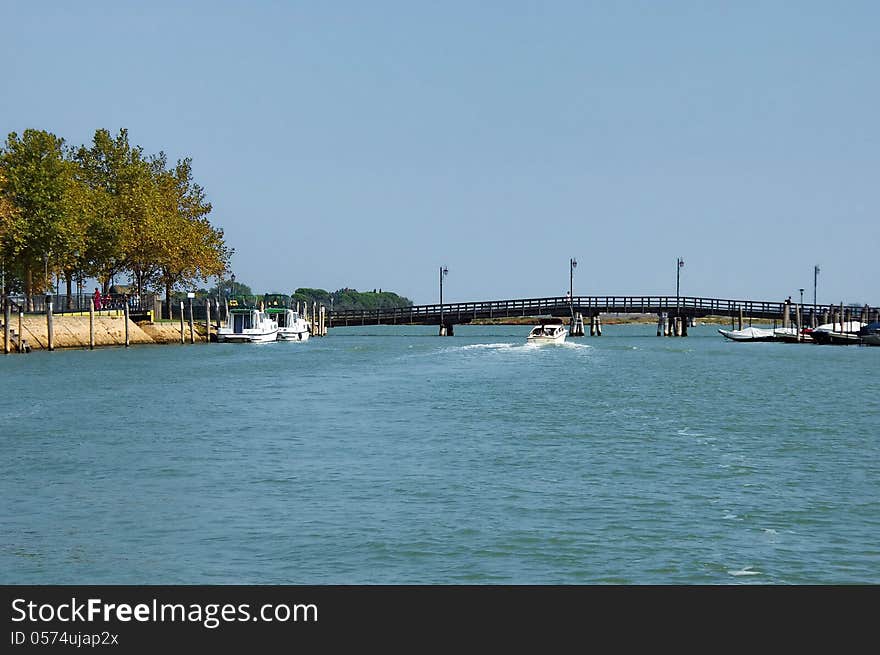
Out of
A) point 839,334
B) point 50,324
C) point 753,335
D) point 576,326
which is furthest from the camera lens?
point 576,326

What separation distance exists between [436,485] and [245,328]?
3521 inches

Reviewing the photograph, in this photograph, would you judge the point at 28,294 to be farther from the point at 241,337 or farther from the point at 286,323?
the point at 286,323

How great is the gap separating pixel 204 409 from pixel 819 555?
29523 mm

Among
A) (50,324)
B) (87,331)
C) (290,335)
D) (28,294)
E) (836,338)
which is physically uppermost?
(28,294)

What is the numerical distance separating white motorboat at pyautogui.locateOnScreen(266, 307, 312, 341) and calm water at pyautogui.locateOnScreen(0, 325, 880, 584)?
223 ft

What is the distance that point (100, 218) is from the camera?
96812mm

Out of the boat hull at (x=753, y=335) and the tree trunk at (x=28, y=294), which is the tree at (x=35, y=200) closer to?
the tree trunk at (x=28, y=294)

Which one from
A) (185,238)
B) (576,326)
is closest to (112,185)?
(185,238)

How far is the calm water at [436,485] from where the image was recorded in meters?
17.1

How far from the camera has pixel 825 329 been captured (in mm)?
121562

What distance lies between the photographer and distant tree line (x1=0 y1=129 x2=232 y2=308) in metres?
85.0

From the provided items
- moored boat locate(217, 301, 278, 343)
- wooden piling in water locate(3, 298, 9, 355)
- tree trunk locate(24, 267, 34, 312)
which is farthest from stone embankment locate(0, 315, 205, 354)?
moored boat locate(217, 301, 278, 343)
